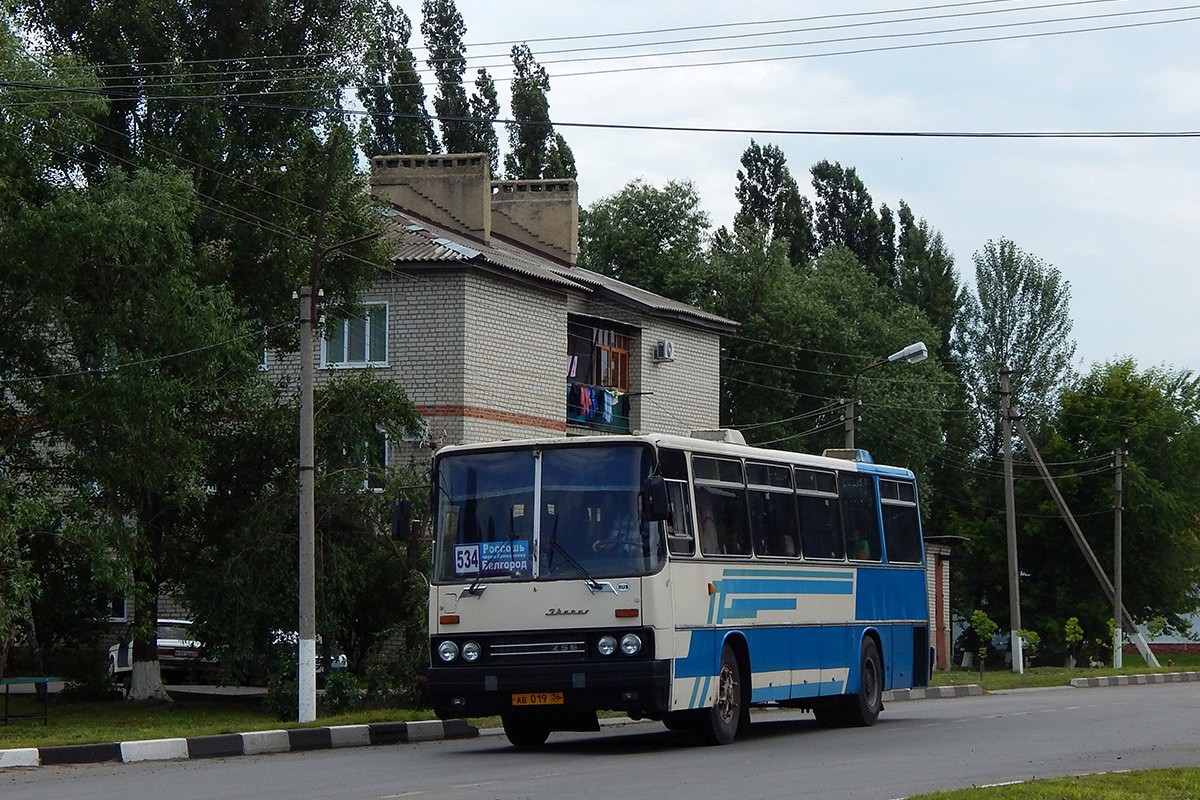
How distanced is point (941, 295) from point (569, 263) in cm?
3234

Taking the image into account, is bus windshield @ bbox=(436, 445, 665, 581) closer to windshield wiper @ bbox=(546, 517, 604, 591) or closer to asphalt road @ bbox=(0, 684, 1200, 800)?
windshield wiper @ bbox=(546, 517, 604, 591)

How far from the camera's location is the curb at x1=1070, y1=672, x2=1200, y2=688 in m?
39.4

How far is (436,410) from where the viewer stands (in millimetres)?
35750

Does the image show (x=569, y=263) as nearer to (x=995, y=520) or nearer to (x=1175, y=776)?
(x=995, y=520)

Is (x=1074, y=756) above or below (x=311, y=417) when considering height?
below

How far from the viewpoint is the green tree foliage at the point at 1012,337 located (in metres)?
79.3

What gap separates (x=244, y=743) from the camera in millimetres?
17859

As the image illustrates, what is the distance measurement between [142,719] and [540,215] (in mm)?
26169

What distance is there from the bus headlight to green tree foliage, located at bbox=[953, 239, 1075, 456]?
65.1 metres

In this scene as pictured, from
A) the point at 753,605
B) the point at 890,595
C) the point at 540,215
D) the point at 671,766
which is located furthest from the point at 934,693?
the point at 540,215

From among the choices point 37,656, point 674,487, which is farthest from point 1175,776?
point 37,656

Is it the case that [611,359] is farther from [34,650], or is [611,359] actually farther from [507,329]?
[34,650]

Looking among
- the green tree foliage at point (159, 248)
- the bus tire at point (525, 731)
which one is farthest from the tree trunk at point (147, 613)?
the bus tire at point (525, 731)

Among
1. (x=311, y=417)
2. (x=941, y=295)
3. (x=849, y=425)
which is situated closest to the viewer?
(x=311, y=417)
